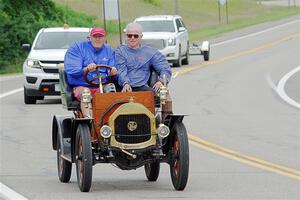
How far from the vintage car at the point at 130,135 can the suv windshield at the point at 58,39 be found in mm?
13812

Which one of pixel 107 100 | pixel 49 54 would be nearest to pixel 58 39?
pixel 49 54

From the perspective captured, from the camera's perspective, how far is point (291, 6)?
111m

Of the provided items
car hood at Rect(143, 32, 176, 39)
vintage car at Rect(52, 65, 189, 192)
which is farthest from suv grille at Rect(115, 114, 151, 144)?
car hood at Rect(143, 32, 176, 39)

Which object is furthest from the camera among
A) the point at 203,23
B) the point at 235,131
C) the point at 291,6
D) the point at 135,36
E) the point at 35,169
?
the point at 291,6

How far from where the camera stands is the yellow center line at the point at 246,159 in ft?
43.5

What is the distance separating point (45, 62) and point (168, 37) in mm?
13634

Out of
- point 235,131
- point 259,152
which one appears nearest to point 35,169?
point 259,152

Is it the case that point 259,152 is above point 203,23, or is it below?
above

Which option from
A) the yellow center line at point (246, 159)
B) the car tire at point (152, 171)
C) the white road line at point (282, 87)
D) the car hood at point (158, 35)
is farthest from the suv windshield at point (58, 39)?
the car tire at point (152, 171)

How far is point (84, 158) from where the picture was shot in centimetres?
1106

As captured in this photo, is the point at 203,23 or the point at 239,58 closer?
the point at 239,58

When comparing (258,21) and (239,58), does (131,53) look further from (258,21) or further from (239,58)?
(258,21)

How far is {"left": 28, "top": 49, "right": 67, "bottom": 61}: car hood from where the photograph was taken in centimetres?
2475

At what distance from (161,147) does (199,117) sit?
991 cm
